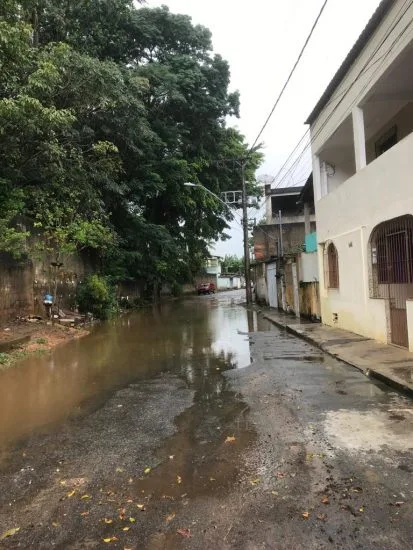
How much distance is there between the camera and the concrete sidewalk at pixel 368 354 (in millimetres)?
7133

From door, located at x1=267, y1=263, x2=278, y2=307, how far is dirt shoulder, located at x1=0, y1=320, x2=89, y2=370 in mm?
11222

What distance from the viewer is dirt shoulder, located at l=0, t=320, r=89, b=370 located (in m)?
11.2

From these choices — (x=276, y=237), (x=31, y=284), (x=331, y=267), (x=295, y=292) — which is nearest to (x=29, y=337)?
(x=31, y=284)

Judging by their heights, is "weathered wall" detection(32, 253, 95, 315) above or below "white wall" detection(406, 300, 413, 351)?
above

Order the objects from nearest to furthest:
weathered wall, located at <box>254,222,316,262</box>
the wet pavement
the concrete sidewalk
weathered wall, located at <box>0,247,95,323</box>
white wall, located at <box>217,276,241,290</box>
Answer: the wet pavement, the concrete sidewalk, weathered wall, located at <box>0,247,95,323</box>, weathered wall, located at <box>254,222,316,262</box>, white wall, located at <box>217,276,241,290</box>

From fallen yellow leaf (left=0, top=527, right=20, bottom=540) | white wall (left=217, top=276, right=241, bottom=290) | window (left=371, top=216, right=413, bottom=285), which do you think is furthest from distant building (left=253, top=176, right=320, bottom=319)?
white wall (left=217, top=276, right=241, bottom=290)

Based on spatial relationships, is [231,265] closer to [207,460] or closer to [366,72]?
[366,72]

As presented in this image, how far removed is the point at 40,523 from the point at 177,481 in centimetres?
115

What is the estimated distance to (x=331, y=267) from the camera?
14.4 metres

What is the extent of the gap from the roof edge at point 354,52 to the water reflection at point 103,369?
7506mm

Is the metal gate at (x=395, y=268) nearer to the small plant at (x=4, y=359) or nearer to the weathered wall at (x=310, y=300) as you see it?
the weathered wall at (x=310, y=300)

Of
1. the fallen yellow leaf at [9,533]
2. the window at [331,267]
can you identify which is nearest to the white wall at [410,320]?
the window at [331,267]

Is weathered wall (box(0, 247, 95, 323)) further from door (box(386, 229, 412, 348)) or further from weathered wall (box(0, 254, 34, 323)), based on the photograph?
door (box(386, 229, 412, 348))

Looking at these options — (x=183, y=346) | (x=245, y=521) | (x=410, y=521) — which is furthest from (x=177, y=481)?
(x=183, y=346)
